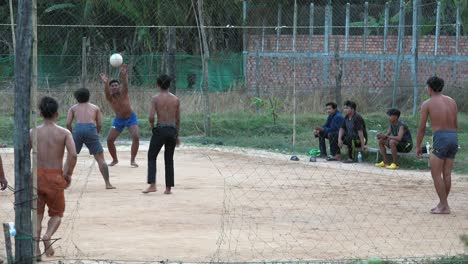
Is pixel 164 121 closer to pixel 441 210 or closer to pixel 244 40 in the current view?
pixel 441 210

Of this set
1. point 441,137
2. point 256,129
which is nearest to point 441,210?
point 441,137

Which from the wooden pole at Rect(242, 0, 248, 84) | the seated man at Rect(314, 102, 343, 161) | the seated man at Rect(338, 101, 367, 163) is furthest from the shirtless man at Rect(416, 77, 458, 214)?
the wooden pole at Rect(242, 0, 248, 84)

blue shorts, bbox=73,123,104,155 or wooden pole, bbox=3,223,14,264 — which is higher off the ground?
blue shorts, bbox=73,123,104,155

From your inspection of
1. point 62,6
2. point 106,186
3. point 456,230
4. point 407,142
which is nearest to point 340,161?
point 407,142

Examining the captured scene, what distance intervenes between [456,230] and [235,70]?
14520 millimetres

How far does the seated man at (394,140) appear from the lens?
16.6 m

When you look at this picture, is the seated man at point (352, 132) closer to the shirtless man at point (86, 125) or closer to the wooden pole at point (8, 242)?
the shirtless man at point (86, 125)

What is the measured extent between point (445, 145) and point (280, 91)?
1208 centimetres

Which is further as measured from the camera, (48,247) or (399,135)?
(399,135)

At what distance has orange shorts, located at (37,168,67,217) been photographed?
342 inches

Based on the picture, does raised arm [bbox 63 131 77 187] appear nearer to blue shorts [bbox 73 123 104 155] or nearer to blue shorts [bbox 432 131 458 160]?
blue shorts [bbox 73 123 104 155]

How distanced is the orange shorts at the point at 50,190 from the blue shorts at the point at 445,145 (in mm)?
5104

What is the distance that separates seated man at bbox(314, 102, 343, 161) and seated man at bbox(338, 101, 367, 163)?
22 centimetres

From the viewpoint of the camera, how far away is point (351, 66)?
24969mm
